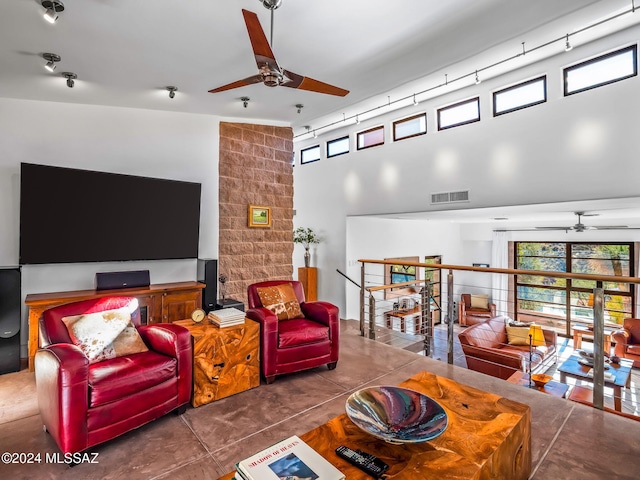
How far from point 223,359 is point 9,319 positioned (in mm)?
2285

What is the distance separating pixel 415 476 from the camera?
125 centimetres

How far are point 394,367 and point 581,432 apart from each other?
1506 mm

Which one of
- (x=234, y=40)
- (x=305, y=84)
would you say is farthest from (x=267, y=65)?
(x=234, y=40)

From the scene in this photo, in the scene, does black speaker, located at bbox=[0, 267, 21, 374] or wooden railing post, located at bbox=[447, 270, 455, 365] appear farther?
wooden railing post, located at bbox=[447, 270, 455, 365]

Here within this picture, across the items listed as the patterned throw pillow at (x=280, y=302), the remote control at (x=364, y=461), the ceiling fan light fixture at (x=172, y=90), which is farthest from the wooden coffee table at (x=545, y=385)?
the ceiling fan light fixture at (x=172, y=90)

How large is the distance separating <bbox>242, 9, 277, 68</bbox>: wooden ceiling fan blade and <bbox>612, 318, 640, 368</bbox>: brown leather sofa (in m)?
7.56

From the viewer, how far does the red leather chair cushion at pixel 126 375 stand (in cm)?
204

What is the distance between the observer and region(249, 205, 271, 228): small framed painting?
16.9 feet

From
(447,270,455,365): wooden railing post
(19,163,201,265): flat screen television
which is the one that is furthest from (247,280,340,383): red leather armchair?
(19,163,201,265): flat screen television

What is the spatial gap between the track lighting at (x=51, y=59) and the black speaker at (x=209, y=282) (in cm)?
249

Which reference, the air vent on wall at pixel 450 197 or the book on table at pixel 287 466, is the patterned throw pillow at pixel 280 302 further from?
the air vent on wall at pixel 450 197

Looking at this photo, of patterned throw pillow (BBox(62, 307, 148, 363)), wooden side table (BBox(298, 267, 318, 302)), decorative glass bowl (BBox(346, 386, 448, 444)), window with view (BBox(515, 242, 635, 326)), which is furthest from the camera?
window with view (BBox(515, 242, 635, 326))

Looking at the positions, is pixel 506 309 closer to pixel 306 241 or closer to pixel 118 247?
pixel 306 241

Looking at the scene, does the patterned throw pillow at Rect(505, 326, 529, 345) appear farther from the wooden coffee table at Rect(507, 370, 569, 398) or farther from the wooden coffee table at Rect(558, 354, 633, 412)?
the wooden coffee table at Rect(507, 370, 569, 398)
